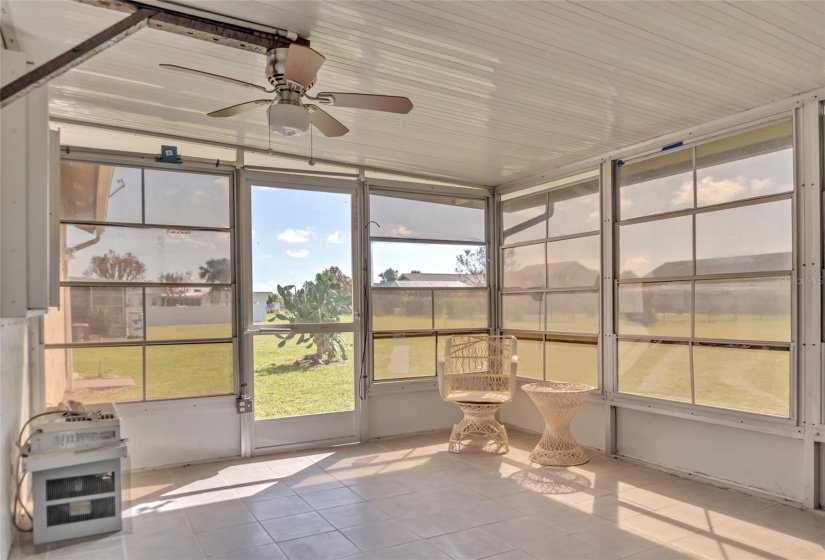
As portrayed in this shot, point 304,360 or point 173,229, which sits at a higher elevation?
point 173,229

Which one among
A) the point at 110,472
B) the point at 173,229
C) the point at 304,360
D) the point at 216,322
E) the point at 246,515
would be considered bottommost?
the point at 246,515

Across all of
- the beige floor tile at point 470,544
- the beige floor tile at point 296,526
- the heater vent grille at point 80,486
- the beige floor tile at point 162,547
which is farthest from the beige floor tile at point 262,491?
the beige floor tile at point 470,544

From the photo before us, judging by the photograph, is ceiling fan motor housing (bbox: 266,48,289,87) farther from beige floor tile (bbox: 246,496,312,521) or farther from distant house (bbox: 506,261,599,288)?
distant house (bbox: 506,261,599,288)

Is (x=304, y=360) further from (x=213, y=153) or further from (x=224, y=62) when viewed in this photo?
(x=224, y=62)

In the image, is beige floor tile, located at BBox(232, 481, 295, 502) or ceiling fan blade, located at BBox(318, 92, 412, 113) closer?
ceiling fan blade, located at BBox(318, 92, 412, 113)

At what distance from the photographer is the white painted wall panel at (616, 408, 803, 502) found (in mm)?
3588

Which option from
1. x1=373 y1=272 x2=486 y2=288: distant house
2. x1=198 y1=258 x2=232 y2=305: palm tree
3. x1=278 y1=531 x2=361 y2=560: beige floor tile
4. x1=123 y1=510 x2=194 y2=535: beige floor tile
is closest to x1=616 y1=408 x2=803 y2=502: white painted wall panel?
x1=373 y1=272 x2=486 y2=288: distant house

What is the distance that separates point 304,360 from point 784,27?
13.8 ft

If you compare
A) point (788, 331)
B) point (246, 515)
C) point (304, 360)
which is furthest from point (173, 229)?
point (788, 331)

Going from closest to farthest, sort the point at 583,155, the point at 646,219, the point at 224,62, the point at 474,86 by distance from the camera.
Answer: the point at 224,62 < the point at 474,86 < the point at 646,219 < the point at 583,155

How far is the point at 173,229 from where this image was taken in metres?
4.60

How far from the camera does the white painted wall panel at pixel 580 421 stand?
16.2 feet

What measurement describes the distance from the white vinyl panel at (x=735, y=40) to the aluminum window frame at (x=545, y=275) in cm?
187

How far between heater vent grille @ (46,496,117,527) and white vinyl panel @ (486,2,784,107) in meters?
3.46
